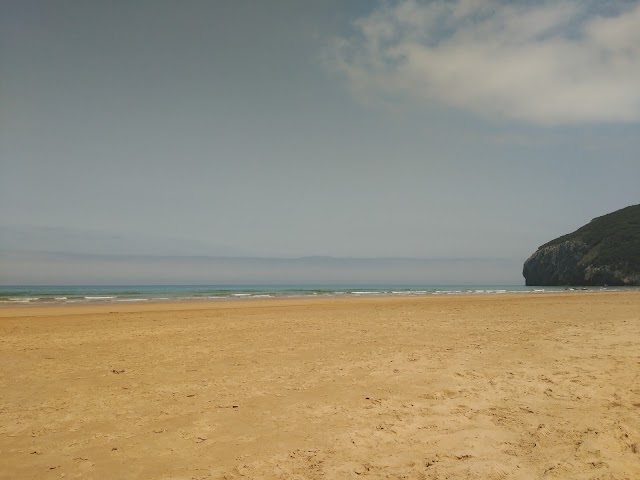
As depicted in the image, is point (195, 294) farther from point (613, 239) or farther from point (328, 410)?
point (613, 239)

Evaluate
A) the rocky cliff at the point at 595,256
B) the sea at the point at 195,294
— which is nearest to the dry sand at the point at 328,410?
the sea at the point at 195,294

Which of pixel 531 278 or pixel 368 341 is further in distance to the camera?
pixel 531 278

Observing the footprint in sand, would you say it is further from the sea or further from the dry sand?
the sea

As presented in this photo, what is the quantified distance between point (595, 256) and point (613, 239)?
580 centimetres

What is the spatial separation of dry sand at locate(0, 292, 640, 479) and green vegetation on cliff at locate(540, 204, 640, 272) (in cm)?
8437

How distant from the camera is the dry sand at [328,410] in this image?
4535 mm

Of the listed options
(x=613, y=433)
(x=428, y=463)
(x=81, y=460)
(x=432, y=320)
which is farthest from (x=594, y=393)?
(x=432, y=320)

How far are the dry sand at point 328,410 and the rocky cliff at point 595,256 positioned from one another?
8380 cm

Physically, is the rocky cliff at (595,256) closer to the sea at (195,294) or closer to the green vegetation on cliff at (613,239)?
the green vegetation on cliff at (613,239)

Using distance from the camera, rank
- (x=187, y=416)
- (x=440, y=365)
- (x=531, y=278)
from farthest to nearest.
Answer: (x=531, y=278)
(x=440, y=365)
(x=187, y=416)

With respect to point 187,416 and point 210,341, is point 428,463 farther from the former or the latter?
point 210,341

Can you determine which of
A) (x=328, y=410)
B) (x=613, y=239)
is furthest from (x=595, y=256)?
(x=328, y=410)

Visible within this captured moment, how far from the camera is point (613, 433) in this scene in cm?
502

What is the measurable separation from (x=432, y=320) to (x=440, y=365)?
9.27 m
